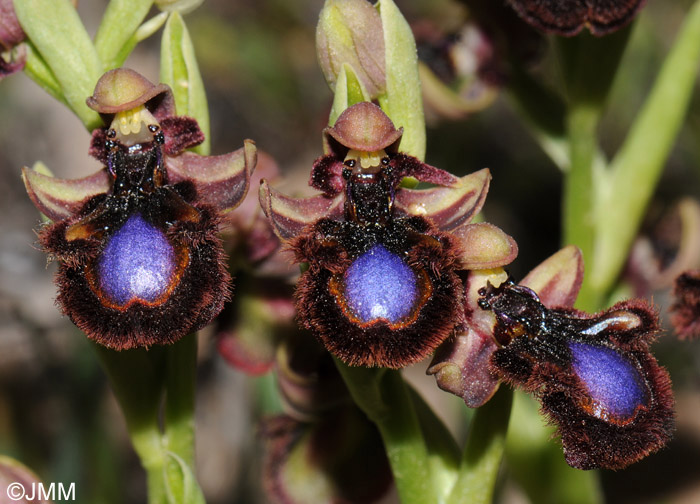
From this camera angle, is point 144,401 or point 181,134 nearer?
point 181,134

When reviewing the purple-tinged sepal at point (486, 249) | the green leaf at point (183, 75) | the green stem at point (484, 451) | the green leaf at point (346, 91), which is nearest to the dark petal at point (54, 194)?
the green leaf at point (183, 75)

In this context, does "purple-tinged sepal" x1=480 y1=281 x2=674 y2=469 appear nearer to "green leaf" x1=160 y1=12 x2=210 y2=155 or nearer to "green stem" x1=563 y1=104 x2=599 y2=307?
"green leaf" x1=160 y1=12 x2=210 y2=155

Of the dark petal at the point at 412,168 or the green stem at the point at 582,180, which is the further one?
the green stem at the point at 582,180

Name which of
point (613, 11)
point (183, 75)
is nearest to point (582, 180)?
point (613, 11)

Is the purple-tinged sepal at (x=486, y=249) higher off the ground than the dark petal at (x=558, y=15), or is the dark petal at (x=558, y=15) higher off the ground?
the dark petal at (x=558, y=15)

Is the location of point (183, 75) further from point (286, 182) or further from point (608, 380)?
point (608, 380)

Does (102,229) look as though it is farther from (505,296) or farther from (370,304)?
(505,296)

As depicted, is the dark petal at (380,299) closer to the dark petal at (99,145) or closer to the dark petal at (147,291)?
the dark petal at (147,291)
